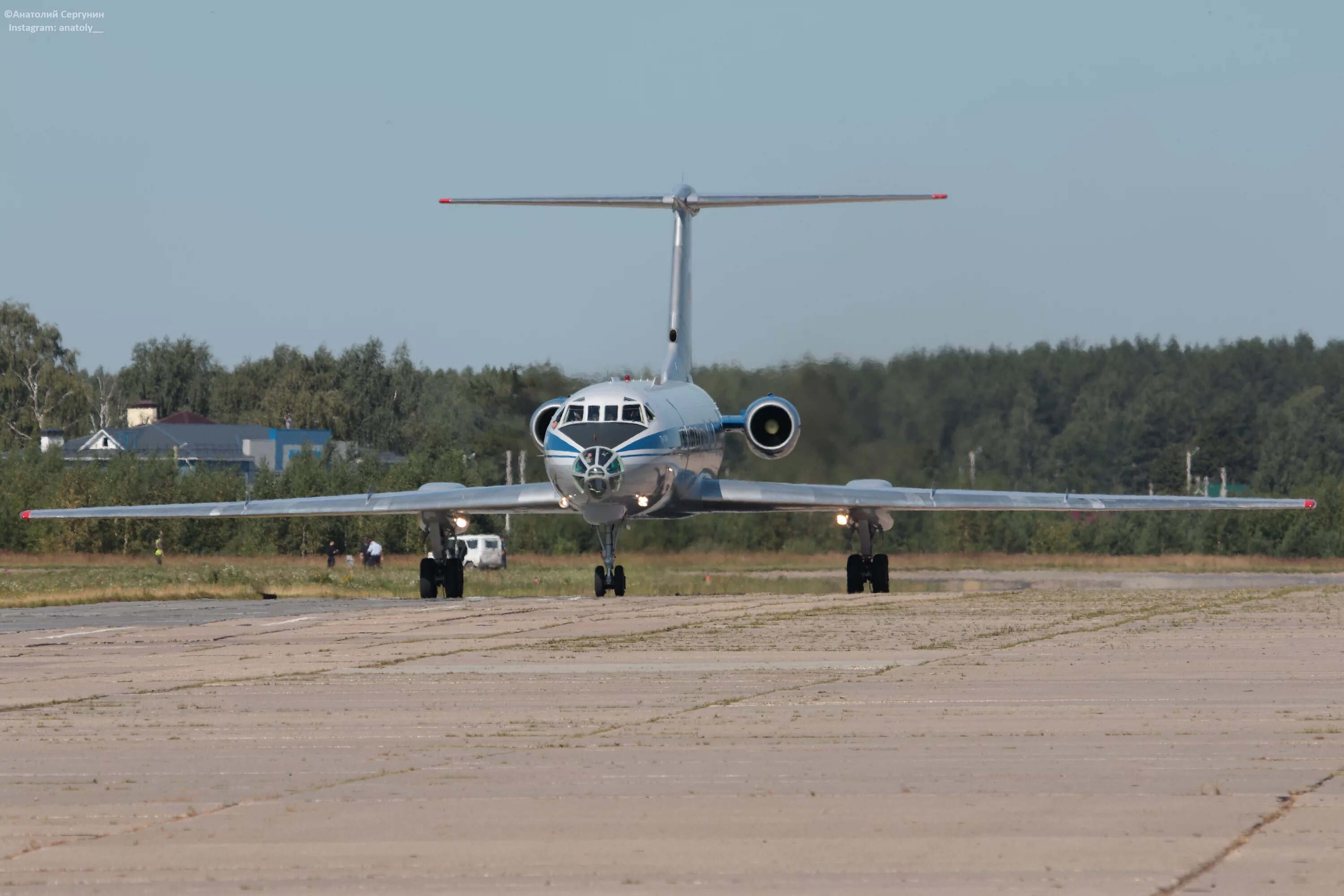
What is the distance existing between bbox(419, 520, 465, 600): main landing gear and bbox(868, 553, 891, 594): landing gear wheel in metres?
7.95

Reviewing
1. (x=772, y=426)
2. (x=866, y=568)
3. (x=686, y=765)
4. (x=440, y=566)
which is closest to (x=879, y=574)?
(x=866, y=568)

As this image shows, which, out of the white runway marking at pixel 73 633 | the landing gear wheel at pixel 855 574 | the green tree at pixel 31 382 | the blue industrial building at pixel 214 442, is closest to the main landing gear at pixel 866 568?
the landing gear wheel at pixel 855 574

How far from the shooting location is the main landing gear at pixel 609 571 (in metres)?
31.8

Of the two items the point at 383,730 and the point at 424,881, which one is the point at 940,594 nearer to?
the point at 383,730

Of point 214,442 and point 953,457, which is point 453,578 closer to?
point 953,457

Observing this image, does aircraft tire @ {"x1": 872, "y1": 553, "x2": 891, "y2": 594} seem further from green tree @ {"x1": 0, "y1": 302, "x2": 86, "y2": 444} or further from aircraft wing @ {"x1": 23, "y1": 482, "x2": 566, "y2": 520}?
green tree @ {"x1": 0, "y1": 302, "x2": 86, "y2": 444}

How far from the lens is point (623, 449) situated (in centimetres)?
3023

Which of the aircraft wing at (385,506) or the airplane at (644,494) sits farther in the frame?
the aircraft wing at (385,506)

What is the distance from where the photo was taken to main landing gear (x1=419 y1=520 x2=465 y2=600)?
111ft

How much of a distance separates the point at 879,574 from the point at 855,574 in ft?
1.54

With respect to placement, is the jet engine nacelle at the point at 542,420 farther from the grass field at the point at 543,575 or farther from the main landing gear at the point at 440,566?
the grass field at the point at 543,575

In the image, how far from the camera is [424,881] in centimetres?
669

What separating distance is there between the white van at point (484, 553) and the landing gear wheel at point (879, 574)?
25.8 metres

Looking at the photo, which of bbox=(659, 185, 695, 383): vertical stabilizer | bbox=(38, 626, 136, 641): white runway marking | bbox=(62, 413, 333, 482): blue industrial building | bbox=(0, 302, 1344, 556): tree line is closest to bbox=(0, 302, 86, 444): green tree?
bbox=(62, 413, 333, 482): blue industrial building
